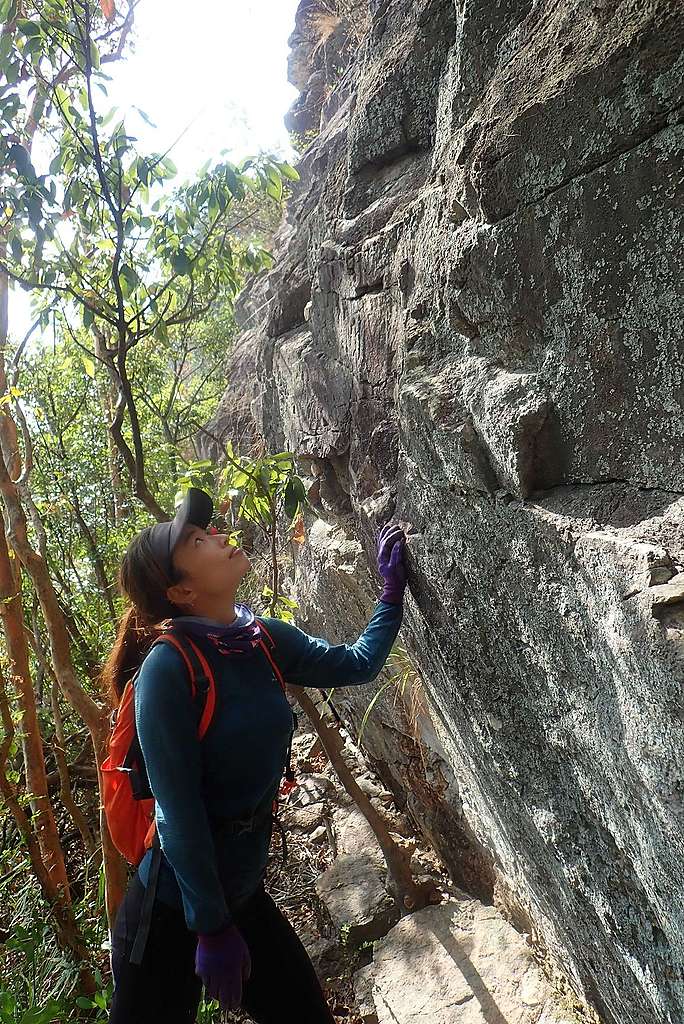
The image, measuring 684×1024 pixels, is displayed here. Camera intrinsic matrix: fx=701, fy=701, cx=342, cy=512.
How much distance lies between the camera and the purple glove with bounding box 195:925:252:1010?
198 centimetres

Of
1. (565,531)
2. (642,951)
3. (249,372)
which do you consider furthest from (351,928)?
(249,372)

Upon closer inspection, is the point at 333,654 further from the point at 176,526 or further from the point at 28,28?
the point at 28,28

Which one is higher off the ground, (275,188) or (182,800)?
(275,188)

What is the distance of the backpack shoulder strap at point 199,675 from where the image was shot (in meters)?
2.12

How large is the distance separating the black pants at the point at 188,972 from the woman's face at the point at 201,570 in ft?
3.03

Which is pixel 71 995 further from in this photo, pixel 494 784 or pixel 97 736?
pixel 494 784

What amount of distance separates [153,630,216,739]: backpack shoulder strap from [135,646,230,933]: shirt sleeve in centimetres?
7

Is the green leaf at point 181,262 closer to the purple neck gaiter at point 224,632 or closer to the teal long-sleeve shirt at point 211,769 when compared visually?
the purple neck gaiter at point 224,632

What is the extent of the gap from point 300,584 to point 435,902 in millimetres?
2163

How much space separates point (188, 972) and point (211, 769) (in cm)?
67

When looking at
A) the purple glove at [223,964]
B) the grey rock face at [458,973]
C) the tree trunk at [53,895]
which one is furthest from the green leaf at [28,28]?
the grey rock face at [458,973]

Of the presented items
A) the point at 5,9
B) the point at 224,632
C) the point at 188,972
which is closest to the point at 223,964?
the point at 188,972

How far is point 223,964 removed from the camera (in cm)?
199

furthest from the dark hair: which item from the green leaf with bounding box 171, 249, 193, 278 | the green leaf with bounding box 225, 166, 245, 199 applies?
the green leaf with bounding box 225, 166, 245, 199
